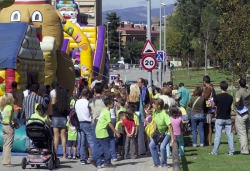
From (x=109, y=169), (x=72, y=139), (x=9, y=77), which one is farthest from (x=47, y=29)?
(x=109, y=169)

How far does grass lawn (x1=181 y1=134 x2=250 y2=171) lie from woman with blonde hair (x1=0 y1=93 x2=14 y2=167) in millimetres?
3705

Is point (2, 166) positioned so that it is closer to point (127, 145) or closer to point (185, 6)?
point (127, 145)

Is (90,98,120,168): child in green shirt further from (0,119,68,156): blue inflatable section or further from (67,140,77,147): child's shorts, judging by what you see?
(0,119,68,156): blue inflatable section

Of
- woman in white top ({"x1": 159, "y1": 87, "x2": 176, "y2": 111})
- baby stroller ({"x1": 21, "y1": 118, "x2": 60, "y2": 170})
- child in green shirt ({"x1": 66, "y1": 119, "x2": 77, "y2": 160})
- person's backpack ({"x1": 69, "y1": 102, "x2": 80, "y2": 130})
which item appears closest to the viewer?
baby stroller ({"x1": 21, "y1": 118, "x2": 60, "y2": 170})

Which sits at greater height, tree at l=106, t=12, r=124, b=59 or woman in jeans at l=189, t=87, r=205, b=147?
tree at l=106, t=12, r=124, b=59

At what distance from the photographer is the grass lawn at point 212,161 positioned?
13945 millimetres

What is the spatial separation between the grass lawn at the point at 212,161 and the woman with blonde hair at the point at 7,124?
12.2ft

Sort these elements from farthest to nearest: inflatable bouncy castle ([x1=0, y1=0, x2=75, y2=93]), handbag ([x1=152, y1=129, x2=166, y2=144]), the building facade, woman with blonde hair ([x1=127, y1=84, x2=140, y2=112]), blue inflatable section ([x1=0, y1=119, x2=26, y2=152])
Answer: the building facade, inflatable bouncy castle ([x1=0, y1=0, x2=75, y2=93]), woman with blonde hair ([x1=127, y1=84, x2=140, y2=112]), blue inflatable section ([x1=0, y1=119, x2=26, y2=152]), handbag ([x1=152, y1=129, x2=166, y2=144])

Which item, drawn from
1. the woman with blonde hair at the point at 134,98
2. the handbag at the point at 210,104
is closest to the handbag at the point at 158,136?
Answer: the woman with blonde hair at the point at 134,98

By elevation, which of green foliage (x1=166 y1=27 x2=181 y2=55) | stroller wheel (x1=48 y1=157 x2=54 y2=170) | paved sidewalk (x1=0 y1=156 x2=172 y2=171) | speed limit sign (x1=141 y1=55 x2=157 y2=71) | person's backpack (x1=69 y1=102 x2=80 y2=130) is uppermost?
green foliage (x1=166 y1=27 x2=181 y2=55)

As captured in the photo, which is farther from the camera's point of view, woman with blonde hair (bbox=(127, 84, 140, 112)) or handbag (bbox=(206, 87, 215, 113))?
handbag (bbox=(206, 87, 215, 113))

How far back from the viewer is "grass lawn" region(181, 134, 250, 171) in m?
13.9

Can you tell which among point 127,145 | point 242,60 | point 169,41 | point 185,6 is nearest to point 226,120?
point 127,145

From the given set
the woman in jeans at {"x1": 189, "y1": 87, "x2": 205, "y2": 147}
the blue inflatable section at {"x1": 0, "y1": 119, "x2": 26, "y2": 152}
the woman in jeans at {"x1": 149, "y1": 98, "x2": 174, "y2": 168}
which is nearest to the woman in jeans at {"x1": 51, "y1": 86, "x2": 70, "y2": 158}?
the blue inflatable section at {"x1": 0, "y1": 119, "x2": 26, "y2": 152}
